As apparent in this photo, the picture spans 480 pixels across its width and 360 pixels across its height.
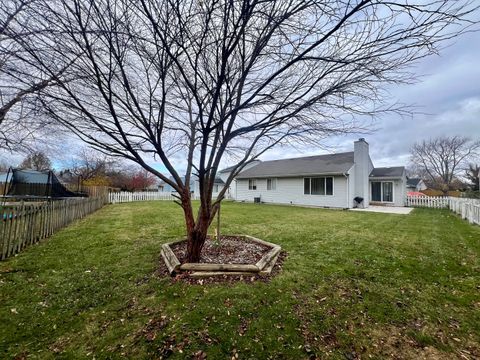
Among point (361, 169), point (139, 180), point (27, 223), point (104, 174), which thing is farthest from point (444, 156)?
point (104, 174)

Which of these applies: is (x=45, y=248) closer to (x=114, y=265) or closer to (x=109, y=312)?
(x=114, y=265)

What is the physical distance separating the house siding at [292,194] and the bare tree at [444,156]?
26.6m

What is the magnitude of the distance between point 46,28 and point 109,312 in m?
3.71

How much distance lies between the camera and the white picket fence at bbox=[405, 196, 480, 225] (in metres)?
9.53

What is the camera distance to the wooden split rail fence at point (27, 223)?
15.8ft

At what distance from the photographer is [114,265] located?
14.7 feet

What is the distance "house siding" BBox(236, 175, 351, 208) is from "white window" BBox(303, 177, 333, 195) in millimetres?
243

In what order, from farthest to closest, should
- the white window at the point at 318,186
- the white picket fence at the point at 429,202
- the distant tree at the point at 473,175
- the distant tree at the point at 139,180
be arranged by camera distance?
1. the distant tree at the point at 139,180
2. the distant tree at the point at 473,175
3. the white window at the point at 318,186
4. the white picket fence at the point at 429,202

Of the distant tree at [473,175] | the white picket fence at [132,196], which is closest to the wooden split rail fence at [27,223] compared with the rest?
the white picket fence at [132,196]

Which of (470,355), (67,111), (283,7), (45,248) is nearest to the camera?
(470,355)

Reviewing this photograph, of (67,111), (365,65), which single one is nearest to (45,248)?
(67,111)

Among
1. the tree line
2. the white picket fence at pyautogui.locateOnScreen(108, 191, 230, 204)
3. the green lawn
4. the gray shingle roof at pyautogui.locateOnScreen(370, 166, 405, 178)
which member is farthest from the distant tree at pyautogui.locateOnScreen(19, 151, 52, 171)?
the gray shingle roof at pyautogui.locateOnScreen(370, 166, 405, 178)

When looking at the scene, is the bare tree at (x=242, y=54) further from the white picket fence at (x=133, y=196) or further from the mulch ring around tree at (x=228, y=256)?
the white picket fence at (x=133, y=196)

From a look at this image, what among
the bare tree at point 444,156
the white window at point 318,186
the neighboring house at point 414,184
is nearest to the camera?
the white window at point 318,186
